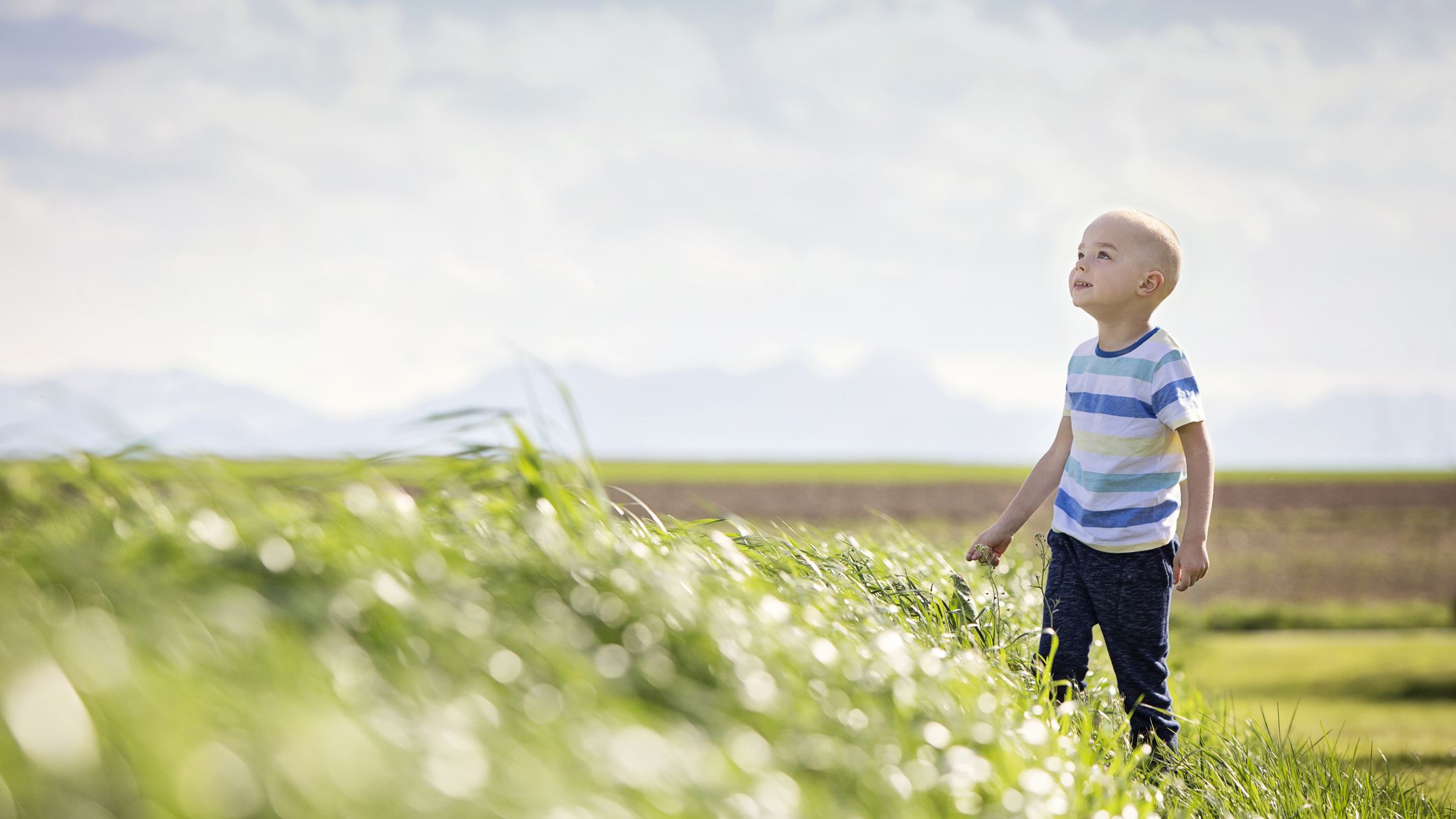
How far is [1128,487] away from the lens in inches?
132

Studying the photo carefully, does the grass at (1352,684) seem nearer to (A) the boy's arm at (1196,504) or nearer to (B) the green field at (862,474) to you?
(A) the boy's arm at (1196,504)

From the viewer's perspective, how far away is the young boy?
3.30 metres

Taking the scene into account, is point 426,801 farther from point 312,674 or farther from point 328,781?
point 312,674

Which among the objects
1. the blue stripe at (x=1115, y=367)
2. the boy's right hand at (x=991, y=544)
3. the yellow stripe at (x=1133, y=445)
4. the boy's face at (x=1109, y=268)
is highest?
the boy's face at (x=1109, y=268)

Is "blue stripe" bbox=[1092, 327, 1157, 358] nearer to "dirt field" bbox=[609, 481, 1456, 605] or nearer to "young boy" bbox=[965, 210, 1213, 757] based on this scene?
"young boy" bbox=[965, 210, 1213, 757]

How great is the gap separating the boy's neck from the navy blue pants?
0.69 metres

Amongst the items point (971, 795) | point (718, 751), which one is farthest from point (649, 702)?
point (971, 795)

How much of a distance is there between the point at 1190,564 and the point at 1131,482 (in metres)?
0.33

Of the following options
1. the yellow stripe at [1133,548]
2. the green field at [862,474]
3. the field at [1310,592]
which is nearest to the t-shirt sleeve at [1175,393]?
the yellow stripe at [1133,548]

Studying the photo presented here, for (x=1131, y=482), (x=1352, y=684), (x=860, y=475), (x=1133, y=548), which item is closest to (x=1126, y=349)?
(x=1131, y=482)

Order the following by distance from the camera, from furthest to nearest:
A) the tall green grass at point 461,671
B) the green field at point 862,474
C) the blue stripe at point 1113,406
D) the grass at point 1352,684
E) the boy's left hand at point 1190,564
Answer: the green field at point 862,474
the grass at point 1352,684
the blue stripe at point 1113,406
the boy's left hand at point 1190,564
the tall green grass at point 461,671

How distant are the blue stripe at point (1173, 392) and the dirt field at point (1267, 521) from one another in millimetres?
752

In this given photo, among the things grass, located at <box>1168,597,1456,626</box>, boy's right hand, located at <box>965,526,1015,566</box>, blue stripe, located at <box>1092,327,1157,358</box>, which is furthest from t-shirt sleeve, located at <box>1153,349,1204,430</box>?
grass, located at <box>1168,597,1456,626</box>

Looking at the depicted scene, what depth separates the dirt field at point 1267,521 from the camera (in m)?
18.7
